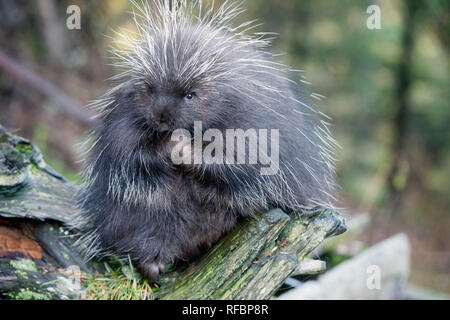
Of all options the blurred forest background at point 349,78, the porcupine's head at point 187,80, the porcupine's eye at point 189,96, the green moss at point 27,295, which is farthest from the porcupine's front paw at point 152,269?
the blurred forest background at point 349,78

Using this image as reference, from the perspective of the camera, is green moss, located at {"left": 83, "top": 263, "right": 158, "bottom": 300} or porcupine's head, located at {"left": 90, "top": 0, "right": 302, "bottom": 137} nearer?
porcupine's head, located at {"left": 90, "top": 0, "right": 302, "bottom": 137}

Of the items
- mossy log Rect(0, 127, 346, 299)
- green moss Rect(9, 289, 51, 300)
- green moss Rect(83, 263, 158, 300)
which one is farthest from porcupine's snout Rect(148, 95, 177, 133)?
green moss Rect(9, 289, 51, 300)

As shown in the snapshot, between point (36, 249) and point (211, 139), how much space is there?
1478 mm

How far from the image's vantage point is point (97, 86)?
856 centimetres

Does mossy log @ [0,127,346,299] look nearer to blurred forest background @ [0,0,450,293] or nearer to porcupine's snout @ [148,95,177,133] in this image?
porcupine's snout @ [148,95,177,133]

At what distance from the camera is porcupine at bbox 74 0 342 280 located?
2791mm

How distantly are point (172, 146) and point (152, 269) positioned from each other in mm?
849

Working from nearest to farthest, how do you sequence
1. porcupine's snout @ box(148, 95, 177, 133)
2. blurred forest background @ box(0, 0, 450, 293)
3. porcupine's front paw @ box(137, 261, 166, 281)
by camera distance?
porcupine's snout @ box(148, 95, 177, 133) → porcupine's front paw @ box(137, 261, 166, 281) → blurred forest background @ box(0, 0, 450, 293)

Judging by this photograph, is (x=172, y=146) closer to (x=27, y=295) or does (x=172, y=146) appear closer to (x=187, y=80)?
(x=187, y=80)

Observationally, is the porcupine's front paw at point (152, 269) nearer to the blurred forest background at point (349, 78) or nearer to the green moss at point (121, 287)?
the green moss at point (121, 287)

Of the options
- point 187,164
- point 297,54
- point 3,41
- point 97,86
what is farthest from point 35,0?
point 187,164

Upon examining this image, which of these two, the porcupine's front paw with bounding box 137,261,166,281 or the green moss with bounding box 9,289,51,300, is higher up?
the porcupine's front paw with bounding box 137,261,166,281

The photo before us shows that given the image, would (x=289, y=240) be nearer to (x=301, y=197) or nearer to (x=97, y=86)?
(x=301, y=197)

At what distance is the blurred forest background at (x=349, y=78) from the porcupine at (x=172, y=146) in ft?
12.8
